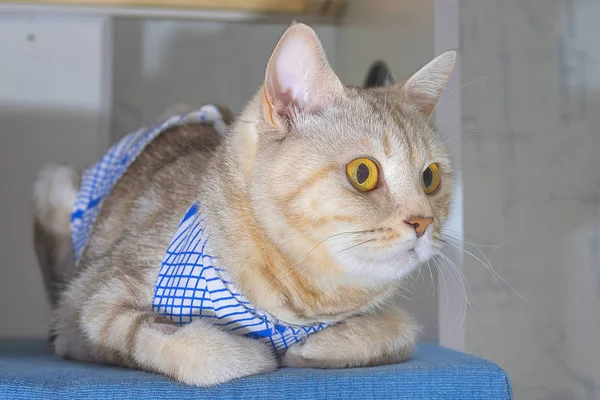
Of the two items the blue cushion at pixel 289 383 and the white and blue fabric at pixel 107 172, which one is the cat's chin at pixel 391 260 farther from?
the white and blue fabric at pixel 107 172

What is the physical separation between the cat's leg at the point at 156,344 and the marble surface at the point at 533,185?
0.62 metres

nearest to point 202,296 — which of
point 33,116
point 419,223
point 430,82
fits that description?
point 419,223

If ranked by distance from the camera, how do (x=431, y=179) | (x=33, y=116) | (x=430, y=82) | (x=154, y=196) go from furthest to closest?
(x=33, y=116), (x=154, y=196), (x=430, y=82), (x=431, y=179)

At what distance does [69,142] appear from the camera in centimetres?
235

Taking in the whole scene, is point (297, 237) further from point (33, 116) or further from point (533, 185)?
point (33, 116)

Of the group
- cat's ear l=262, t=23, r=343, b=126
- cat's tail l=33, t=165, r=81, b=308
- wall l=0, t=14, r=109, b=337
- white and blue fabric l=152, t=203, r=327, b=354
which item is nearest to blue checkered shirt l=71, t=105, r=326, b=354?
white and blue fabric l=152, t=203, r=327, b=354

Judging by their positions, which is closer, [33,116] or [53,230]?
[53,230]

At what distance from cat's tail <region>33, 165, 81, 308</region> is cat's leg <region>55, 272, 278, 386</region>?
19.1 inches

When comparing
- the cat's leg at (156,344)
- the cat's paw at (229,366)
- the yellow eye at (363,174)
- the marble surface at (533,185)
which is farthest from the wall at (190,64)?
the cat's paw at (229,366)

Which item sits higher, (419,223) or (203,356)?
(419,223)

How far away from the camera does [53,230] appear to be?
1.82 meters

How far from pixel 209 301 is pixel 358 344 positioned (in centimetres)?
26

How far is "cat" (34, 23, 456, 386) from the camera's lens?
1.11 meters

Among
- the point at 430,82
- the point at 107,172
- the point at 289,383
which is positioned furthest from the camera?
the point at 107,172
